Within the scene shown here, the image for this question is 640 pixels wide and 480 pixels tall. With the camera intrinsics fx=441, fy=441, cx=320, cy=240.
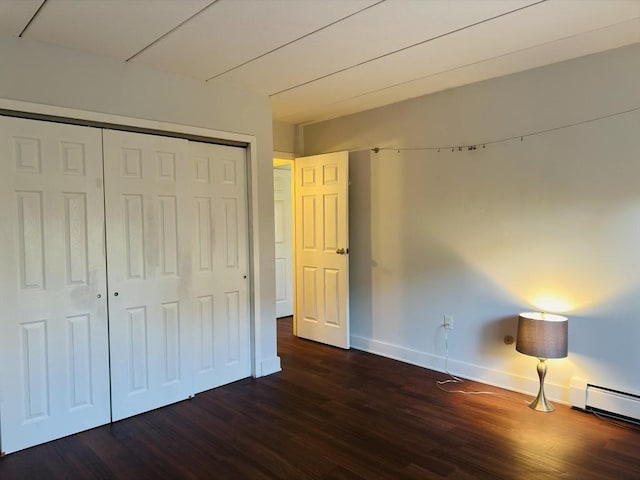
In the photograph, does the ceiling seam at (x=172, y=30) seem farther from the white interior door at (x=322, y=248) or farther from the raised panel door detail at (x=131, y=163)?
the white interior door at (x=322, y=248)

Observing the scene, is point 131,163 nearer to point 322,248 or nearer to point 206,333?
point 206,333

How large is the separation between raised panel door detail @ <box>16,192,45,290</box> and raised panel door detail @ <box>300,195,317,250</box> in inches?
105

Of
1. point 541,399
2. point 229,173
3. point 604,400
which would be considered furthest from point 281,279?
point 604,400

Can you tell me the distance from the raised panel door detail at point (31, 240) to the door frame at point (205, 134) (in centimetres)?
50

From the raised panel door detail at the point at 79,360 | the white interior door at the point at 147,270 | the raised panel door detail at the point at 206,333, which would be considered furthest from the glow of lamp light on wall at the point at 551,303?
the raised panel door detail at the point at 79,360

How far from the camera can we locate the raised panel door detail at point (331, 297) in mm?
4625

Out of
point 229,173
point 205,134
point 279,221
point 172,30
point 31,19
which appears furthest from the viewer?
point 279,221

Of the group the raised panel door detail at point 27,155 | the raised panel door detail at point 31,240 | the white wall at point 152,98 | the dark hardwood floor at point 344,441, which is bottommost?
the dark hardwood floor at point 344,441

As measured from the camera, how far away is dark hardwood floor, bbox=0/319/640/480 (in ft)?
7.89

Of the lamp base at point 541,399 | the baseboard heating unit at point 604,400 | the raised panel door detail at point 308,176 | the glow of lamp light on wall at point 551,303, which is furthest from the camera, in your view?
the raised panel door detail at point 308,176

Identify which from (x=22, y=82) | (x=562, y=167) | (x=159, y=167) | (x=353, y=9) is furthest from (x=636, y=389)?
(x=22, y=82)

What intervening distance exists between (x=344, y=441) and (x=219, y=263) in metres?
1.70

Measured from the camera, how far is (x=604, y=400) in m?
Result: 2.99

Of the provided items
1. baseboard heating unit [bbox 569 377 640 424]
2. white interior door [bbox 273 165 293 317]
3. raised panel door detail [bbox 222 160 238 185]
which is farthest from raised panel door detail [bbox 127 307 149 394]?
white interior door [bbox 273 165 293 317]
